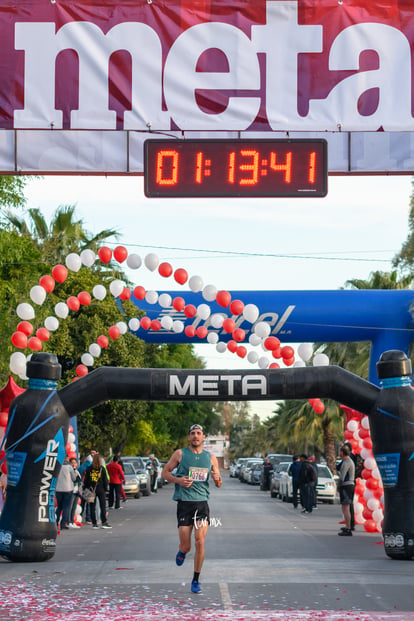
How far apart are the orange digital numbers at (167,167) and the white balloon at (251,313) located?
11464mm

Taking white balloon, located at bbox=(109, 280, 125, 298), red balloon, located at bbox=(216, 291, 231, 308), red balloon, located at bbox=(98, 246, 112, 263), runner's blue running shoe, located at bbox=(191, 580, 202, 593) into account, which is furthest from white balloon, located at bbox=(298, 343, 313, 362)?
runner's blue running shoe, located at bbox=(191, 580, 202, 593)

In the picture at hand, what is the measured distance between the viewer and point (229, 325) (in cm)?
2359

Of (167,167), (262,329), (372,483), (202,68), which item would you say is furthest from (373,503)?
(167,167)

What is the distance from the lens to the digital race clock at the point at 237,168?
11578 mm

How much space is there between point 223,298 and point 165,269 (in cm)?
197

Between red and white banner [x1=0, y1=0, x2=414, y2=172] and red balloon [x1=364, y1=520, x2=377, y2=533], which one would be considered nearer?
red and white banner [x1=0, y1=0, x2=414, y2=172]

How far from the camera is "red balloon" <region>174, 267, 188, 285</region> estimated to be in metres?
22.0

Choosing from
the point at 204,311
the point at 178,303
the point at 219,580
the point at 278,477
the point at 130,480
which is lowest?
the point at 130,480

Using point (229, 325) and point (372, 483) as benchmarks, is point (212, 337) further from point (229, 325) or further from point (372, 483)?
point (372, 483)

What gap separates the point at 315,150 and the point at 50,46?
152 inches

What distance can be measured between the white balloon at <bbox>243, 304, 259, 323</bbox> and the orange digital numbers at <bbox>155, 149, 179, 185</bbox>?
451 inches

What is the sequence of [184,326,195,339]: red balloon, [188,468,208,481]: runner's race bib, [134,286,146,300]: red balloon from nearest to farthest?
1. [188,468,208,481]: runner's race bib
2. [134,286,146,300]: red balloon
3. [184,326,195,339]: red balloon

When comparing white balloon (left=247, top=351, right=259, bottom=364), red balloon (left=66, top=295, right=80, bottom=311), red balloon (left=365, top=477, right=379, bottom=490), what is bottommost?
red balloon (left=365, top=477, right=379, bottom=490)

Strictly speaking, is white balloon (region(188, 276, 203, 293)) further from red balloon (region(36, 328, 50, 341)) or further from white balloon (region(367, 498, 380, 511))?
white balloon (region(367, 498, 380, 511))
